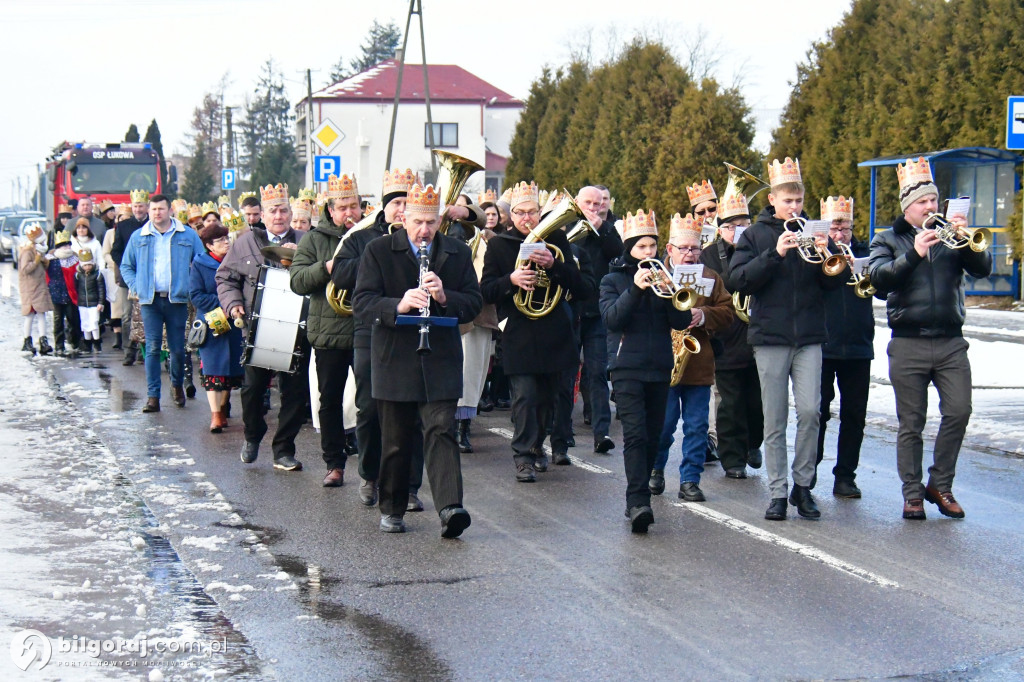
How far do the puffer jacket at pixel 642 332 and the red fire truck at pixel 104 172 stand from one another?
28.7 metres

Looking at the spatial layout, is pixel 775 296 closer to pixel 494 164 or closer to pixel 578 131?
pixel 578 131

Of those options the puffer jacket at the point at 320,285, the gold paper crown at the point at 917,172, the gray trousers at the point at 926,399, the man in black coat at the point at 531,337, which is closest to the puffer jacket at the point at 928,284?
the gray trousers at the point at 926,399

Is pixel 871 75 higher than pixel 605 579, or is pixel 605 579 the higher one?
pixel 871 75

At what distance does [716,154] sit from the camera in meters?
32.8

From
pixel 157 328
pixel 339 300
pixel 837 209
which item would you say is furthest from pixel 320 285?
pixel 157 328

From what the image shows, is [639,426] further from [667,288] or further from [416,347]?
[416,347]

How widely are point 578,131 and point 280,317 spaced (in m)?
32.4

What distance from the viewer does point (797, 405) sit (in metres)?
8.57

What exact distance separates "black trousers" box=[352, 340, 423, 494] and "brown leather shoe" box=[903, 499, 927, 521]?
9.65 feet

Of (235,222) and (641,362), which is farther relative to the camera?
(235,222)

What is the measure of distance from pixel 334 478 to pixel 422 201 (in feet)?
8.55

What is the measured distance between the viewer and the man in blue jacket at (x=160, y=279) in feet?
43.8

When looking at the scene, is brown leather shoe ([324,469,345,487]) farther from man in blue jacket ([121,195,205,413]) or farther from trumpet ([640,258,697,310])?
man in blue jacket ([121,195,205,413])

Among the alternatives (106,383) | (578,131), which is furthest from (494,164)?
(106,383)
